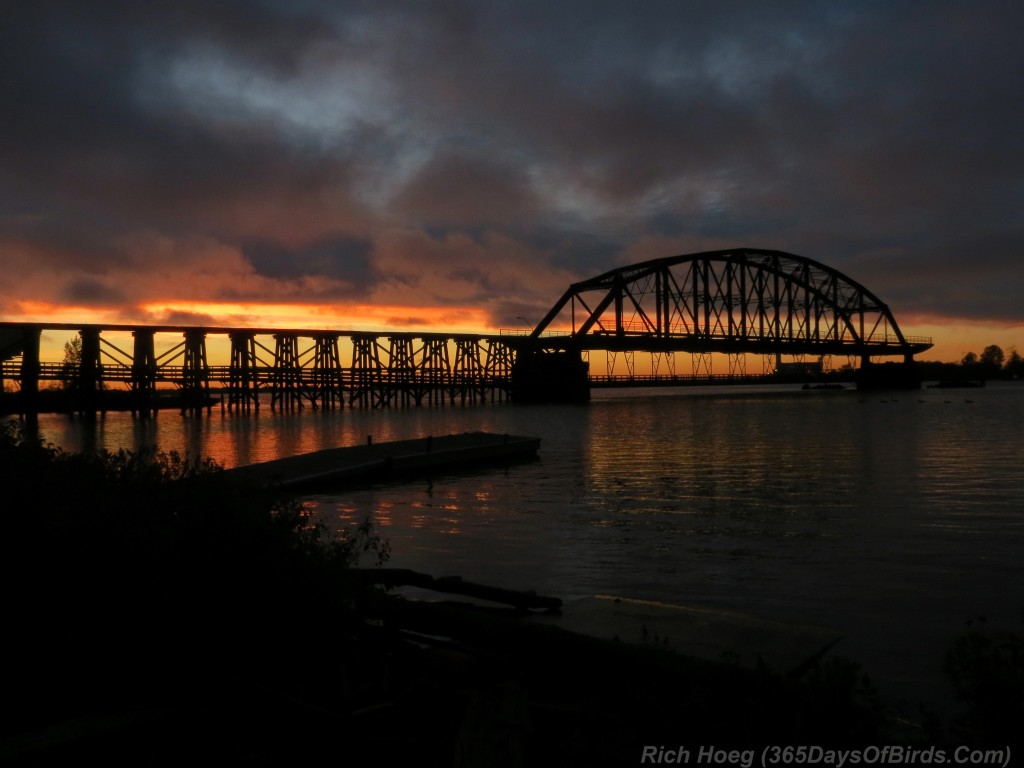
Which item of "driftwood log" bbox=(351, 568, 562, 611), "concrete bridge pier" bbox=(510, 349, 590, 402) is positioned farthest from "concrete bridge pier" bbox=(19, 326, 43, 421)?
"driftwood log" bbox=(351, 568, 562, 611)

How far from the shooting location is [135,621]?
6.27 m

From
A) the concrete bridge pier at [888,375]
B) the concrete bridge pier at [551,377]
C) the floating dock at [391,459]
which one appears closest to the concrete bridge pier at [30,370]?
the floating dock at [391,459]

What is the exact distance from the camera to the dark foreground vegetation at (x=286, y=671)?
5383mm

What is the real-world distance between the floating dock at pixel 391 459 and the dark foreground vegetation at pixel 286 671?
17.1 metres

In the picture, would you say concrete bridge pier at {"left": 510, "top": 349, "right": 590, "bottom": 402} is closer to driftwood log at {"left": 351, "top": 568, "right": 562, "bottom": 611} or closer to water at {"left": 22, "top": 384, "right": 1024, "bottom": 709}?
water at {"left": 22, "top": 384, "right": 1024, "bottom": 709}

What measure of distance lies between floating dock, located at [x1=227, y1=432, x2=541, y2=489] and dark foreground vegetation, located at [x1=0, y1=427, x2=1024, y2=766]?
17080mm

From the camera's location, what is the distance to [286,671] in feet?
21.4

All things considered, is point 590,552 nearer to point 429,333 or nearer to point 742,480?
point 742,480

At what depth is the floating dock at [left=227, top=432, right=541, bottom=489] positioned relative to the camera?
87.8 feet

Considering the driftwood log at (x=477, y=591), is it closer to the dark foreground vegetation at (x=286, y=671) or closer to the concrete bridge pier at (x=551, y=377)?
the dark foreground vegetation at (x=286, y=671)

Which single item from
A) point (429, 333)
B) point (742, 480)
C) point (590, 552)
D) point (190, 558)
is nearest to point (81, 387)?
point (429, 333)

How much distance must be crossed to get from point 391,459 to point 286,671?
23.5 metres

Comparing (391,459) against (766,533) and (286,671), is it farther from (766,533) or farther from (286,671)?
(286,671)

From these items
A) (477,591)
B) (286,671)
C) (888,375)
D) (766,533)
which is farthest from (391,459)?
(888,375)
